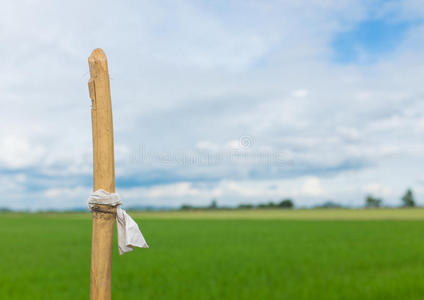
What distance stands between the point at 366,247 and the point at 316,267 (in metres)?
5.49

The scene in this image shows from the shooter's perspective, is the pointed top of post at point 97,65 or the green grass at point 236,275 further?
the green grass at point 236,275

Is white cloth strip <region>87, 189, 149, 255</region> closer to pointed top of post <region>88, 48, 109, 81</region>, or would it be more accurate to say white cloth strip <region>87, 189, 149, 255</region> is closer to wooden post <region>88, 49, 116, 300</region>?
wooden post <region>88, 49, 116, 300</region>

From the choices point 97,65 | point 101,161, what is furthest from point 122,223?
point 97,65

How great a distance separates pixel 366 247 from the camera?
1439 centimetres

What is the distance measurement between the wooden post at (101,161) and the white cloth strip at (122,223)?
0.12ft

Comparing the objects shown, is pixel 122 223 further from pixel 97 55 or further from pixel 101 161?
pixel 97 55

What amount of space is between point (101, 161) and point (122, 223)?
0.40 metres

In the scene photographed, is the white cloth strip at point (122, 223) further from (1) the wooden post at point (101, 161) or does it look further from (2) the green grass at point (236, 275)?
(2) the green grass at point (236, 275)

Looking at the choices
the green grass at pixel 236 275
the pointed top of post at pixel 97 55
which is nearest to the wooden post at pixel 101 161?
the pointed top of post at pixel 97 55

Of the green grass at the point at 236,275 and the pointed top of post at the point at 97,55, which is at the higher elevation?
the pointed top of post at the point at 97,55

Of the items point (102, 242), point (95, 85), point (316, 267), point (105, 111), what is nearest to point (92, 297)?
point (102, 242)

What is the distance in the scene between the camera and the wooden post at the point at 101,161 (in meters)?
1.97

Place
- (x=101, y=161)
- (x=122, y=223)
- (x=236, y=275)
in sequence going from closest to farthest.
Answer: (x=101, y=161)
(x=122, y=223)
(x=236, y=275)

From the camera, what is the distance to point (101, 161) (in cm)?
197
